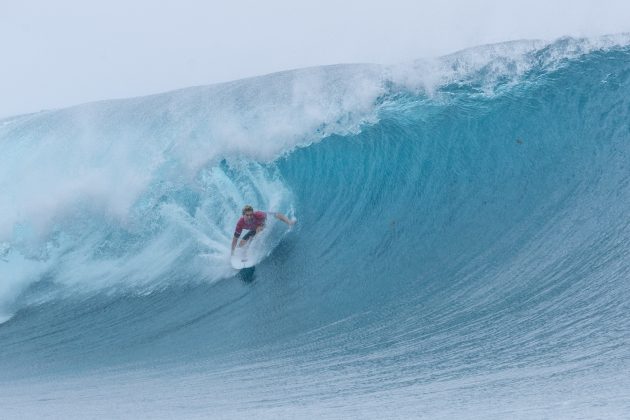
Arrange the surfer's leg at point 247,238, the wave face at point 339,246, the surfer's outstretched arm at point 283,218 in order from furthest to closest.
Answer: the surfer's outstretched arm at point 283,218 < the surfer's leg at point 247,238 < the wave face at point 339,246

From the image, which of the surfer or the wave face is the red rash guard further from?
the wave face

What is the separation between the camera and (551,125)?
10.4 metres

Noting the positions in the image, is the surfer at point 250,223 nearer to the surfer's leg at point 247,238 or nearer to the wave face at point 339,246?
the surfer's leg at point 247,238

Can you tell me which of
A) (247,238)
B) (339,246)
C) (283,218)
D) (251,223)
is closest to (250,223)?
(251,223)

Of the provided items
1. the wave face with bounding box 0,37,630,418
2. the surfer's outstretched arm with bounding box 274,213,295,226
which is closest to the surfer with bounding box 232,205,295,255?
the surfer's outstretched arm with bounding box 274,213,295,226

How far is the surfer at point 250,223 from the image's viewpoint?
9078 millimetres

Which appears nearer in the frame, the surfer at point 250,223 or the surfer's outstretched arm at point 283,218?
the surfer at point 250,223

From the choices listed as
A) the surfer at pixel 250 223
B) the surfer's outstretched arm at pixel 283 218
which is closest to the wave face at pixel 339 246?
the surfer's outstretched arm at pixel 283 218

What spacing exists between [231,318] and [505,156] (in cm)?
475

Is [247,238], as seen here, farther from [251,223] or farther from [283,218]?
[283,218]

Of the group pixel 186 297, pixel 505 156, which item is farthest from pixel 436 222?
pixel 186 297

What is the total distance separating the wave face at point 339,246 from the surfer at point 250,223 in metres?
0.28

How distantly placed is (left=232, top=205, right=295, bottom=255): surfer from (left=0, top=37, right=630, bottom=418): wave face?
28cm

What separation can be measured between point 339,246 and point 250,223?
1231 mm
